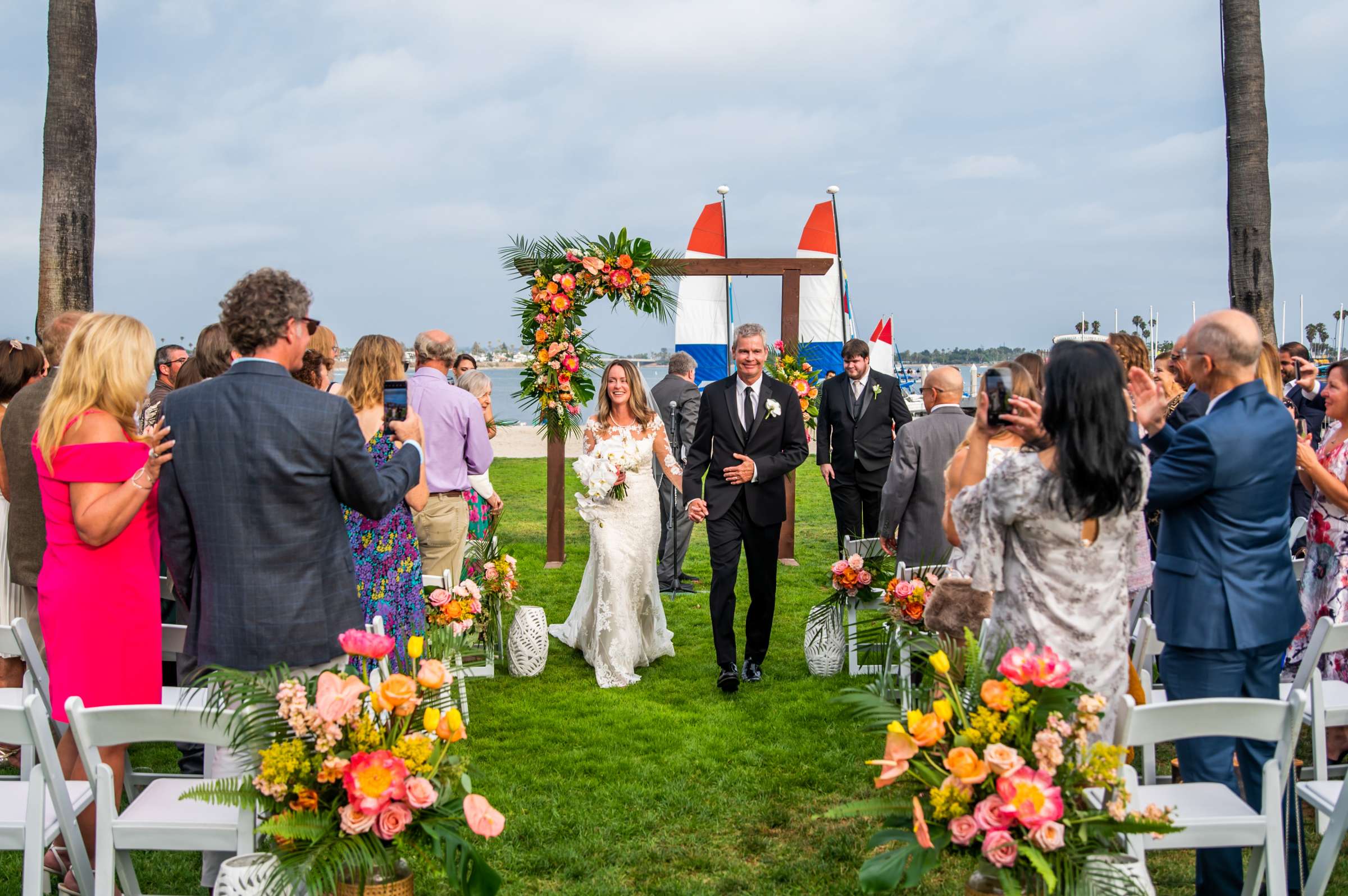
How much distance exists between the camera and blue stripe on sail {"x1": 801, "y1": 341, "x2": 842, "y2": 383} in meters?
10.8

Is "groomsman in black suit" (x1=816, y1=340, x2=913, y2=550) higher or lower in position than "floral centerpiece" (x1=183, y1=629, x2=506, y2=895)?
higher

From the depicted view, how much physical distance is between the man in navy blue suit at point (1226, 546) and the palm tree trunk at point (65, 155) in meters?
8.58

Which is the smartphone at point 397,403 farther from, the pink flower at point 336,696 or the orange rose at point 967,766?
the orange rose at point 967,766

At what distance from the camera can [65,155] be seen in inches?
350

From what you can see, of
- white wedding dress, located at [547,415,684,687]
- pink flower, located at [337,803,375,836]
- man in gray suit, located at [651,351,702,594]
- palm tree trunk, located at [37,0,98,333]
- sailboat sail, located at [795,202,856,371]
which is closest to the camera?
pink flower, located at [337,803,375,836]

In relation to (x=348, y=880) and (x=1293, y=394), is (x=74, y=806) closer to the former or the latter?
(x=348, y=880)

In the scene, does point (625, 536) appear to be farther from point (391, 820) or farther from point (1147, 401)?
point (391, 820)

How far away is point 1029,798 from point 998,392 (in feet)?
4.44

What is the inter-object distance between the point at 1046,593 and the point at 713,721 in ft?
10.9

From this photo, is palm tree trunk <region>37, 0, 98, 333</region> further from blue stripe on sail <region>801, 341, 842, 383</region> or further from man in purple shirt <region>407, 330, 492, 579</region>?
blue stripe on sail <region>801, 341, 842, 383</region>

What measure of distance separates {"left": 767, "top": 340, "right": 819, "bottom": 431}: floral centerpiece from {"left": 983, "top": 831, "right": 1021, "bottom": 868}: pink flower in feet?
25.5

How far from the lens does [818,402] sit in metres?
10.1

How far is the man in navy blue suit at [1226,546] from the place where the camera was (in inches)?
142

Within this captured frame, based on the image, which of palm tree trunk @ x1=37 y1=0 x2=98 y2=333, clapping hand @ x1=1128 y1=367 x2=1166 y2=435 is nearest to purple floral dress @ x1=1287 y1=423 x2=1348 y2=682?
clapping hand @ x1=1128 y1=367 x2=1166 y2=435
